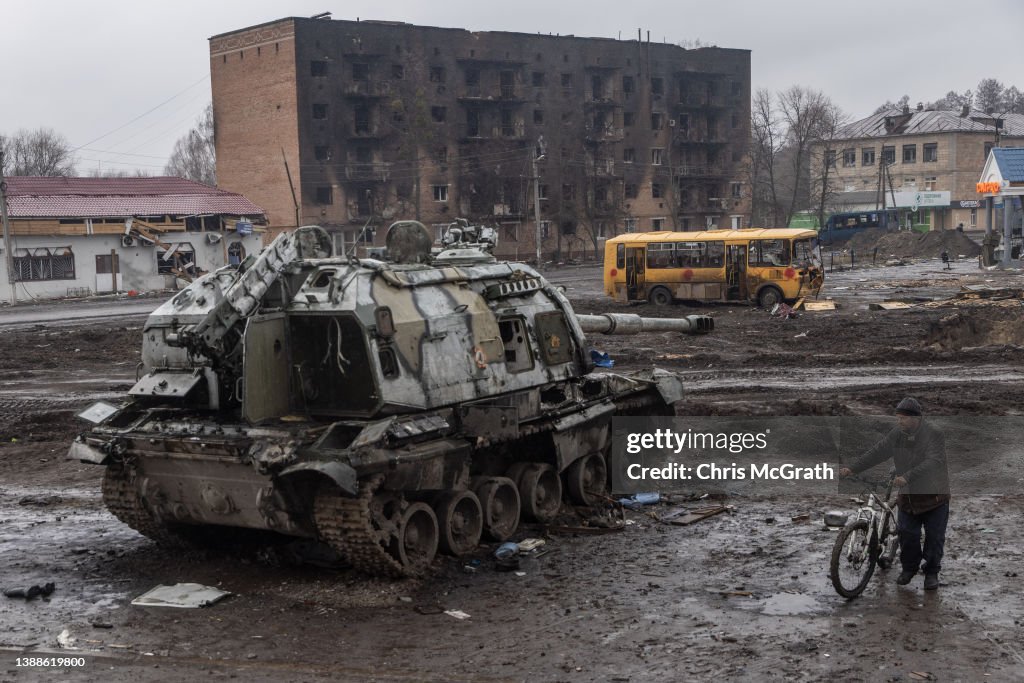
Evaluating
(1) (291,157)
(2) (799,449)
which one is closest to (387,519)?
(2) (799,449)

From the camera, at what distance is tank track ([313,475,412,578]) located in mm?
9656

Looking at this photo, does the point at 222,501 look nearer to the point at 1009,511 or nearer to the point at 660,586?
the point at 660,586

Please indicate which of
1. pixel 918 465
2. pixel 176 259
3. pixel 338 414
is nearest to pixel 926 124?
pixel 176 259

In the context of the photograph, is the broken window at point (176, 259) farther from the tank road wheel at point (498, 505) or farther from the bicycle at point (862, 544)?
the bicycle at point (862, 544)

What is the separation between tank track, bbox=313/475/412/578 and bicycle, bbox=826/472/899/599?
3.60 meters

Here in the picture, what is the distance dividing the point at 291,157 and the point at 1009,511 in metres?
52.6

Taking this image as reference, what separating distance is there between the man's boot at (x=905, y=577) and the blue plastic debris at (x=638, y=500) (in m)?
3.74

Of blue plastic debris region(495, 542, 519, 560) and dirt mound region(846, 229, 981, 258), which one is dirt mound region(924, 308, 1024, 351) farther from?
dirt mound region(846, 229, 981, 258)

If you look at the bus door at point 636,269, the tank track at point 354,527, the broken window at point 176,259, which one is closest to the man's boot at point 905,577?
the tank track at point 354,527

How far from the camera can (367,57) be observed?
63.7 m

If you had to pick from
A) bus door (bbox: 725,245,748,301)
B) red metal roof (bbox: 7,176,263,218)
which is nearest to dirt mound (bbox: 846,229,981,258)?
bus door (bbox: 725,245,748,301)

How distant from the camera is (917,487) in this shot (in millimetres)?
9406

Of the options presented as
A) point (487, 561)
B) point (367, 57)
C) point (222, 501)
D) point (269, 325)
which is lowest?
point (487, 561)

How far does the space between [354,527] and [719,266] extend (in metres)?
26.5
